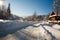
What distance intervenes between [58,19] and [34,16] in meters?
98.3

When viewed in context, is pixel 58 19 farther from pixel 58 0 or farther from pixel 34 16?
pixel 34 16

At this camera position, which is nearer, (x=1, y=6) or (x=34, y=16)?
(x=1, y=6)

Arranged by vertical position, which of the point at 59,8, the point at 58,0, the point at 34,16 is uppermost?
the point at 58,0

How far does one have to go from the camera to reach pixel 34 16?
401ft

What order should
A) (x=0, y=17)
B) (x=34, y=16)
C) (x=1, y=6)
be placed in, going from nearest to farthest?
(x=0, y=17) < (x=1, y=6) < (x=34, y=16)

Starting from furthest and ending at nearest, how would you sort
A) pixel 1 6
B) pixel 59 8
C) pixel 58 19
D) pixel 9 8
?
1. pixel 9 8
2. pixel 1 6
3. pixel 58 19
4. pixel 59 8

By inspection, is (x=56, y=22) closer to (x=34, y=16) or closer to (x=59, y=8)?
(x=59, y=8)

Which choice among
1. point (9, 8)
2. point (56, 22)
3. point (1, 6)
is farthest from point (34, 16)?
point (56, 22)

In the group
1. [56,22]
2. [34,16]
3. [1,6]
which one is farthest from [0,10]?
[34,16]

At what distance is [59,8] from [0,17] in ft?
169

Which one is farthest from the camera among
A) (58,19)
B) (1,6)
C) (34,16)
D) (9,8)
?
(34,16)

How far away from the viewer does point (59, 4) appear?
21016 millimetres

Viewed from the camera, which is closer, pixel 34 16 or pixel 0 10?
pixel 0 10

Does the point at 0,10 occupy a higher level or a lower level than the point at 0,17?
higher
